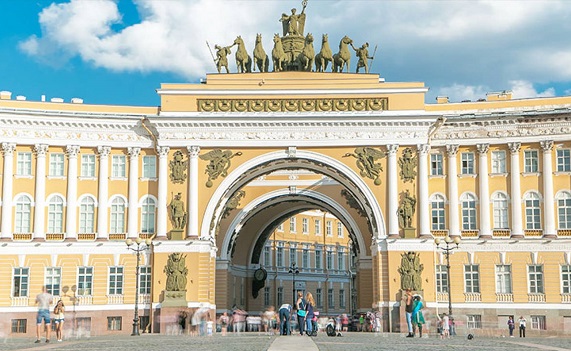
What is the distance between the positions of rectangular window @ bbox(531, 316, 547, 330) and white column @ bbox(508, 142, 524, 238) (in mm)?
4719

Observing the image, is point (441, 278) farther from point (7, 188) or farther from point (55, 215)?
point (7, 188)

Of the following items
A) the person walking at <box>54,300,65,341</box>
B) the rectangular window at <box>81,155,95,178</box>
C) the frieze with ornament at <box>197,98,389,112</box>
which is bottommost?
the person walking at <box>54,300,65,341</box>

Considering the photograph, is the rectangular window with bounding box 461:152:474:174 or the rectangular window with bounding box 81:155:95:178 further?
the rectangular window with bounding box 461:152:474:174

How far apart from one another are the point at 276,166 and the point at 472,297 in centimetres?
1385

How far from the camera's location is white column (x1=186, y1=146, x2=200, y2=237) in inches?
2013

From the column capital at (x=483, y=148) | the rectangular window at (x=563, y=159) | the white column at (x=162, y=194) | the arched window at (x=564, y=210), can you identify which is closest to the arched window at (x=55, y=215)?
the white column at (x=162, y=194)

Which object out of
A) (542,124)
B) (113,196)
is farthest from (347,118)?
(113,196)

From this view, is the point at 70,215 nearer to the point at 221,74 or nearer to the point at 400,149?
the point at 221,74

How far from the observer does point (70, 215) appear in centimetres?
5153

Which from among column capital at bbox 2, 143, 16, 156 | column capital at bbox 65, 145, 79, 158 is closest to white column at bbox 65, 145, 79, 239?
column capital at bbox 65, 145, 79, 158

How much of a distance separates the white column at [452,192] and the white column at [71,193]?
22.0 metres

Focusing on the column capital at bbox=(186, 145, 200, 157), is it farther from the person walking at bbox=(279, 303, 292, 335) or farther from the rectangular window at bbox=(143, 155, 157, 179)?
the person walking at bbox=(279, 303, 292, 335)

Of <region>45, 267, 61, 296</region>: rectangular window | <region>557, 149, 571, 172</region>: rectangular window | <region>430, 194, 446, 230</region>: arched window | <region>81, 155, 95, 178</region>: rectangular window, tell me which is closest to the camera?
<region>45, 267, 61, 296</region>: rectangular window

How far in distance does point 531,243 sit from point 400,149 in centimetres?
920
